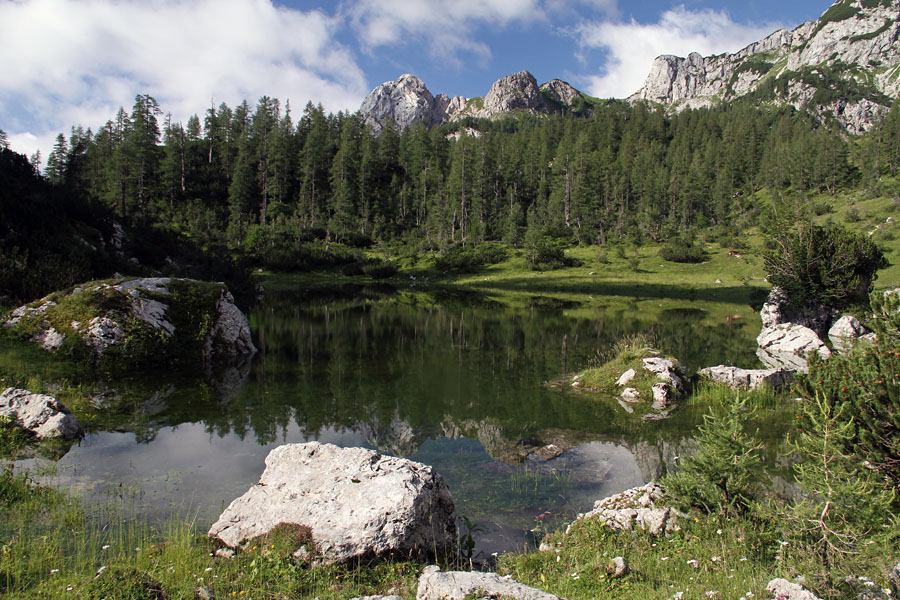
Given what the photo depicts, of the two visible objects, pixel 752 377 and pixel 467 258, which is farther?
pixel 467 258

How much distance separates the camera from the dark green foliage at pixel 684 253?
7719 centimetres

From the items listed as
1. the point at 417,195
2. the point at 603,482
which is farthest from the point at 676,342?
the point at 417,195

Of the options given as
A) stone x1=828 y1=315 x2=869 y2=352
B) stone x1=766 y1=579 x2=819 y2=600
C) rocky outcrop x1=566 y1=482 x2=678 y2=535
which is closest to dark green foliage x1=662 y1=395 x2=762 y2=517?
rocky outcrop x1=566 y1=482 x2=678 y2=535

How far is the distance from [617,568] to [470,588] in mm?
2455

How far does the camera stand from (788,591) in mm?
5043

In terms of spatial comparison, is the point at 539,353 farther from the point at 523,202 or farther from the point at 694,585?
→ the point at 523,202

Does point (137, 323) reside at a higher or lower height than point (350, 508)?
higher

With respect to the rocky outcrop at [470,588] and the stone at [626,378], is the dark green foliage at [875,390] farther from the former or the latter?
the stone at [626,378]

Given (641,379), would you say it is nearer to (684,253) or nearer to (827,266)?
(827,266)

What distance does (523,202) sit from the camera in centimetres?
13238

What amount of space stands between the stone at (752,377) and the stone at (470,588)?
642 inches

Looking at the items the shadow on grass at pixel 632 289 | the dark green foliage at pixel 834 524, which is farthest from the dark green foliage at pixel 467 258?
the dark green foliage at pixel 834 524

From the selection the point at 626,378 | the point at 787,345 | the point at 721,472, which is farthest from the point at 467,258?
the point at 721,472

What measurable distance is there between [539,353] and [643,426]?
38.5 ft
